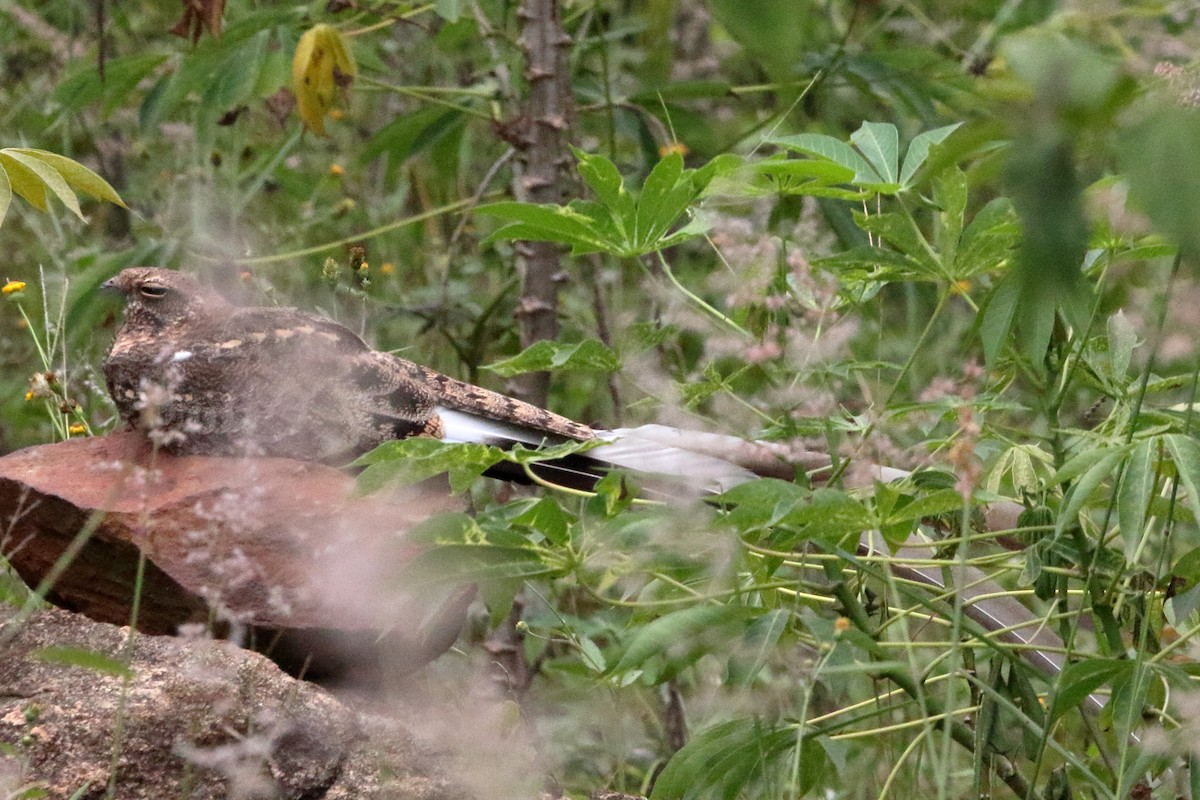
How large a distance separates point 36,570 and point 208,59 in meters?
1.64

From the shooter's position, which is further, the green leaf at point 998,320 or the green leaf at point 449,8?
the green leaf at point 449,8

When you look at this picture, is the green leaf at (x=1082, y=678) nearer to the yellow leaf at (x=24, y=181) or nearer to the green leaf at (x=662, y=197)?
the green leaf at (x=662, y=197)

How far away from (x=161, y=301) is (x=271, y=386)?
1.24 feet

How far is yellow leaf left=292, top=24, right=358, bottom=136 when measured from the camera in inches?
118

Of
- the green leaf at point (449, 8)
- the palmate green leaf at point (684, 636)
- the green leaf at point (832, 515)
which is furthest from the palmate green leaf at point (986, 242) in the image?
the green leaf at point (449, 8)

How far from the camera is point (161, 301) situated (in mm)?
2387

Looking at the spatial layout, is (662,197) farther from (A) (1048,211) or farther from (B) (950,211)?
(A) (1048,211)

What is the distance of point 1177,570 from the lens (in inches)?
66.1

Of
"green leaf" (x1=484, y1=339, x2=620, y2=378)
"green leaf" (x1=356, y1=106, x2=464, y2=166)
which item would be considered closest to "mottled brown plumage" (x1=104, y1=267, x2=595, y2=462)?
"green leaf" (x1=484, y1=339, x2=620, y2=378)

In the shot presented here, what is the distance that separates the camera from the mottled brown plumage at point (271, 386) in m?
2.16

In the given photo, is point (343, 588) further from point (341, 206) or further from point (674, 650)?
point (341, 206)

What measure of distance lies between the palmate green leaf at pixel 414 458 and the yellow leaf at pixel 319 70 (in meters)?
1.77

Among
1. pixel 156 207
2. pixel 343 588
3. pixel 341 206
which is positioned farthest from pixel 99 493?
pixel 156 207

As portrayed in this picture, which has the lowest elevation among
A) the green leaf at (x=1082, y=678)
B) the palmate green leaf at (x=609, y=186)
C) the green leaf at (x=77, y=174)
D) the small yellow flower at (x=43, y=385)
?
the small yellow flower at (x=43, y=385)
